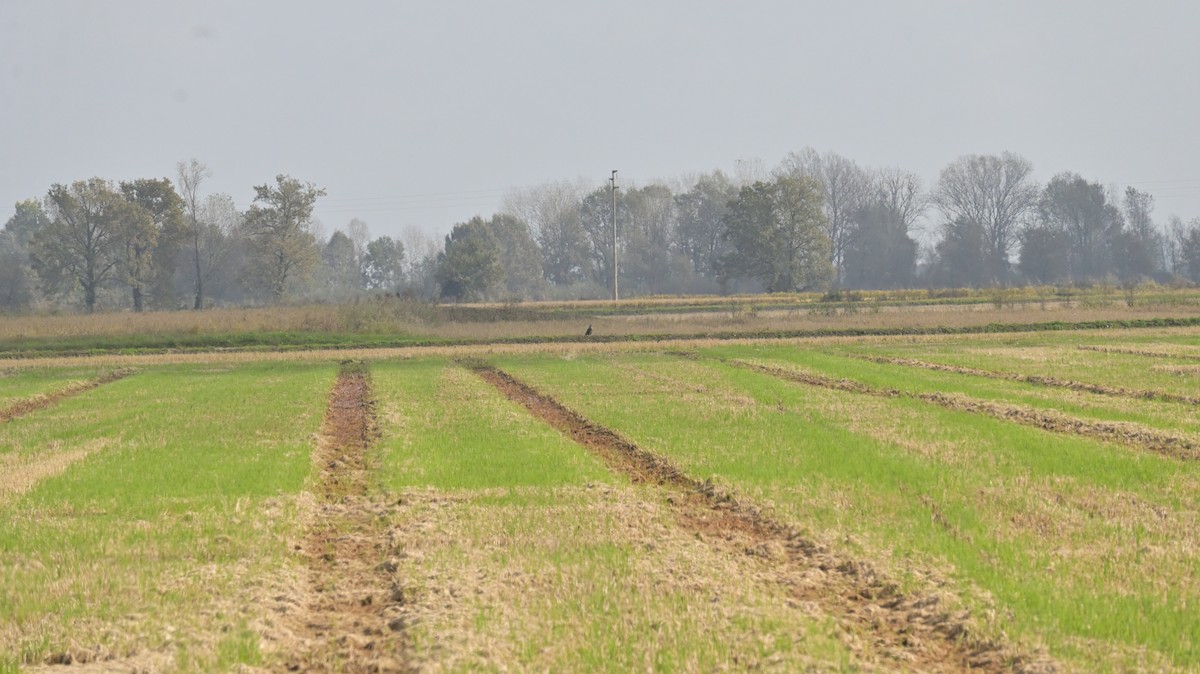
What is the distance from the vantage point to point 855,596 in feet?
25.5

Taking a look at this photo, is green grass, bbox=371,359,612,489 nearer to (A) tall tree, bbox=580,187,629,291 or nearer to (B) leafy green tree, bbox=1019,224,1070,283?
(A) tall tree, bbox=580,187,629,291

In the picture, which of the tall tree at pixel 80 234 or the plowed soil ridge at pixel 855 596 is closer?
the plowed soil ridge at pixel 855 596

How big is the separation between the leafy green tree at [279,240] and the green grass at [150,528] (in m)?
61.0

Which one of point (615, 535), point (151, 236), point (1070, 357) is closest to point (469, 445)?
point (615, 535)

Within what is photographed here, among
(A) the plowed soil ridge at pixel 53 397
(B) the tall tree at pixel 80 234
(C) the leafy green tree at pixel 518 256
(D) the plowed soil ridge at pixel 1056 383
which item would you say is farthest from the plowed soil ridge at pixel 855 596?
(C) the leafy green tree at pixel 518 256

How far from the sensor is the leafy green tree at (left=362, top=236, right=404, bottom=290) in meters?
128

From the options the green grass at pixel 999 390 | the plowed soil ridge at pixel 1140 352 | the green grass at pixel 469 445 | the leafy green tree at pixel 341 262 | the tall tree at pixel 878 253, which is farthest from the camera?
the leafy green tree at pixel 341 262

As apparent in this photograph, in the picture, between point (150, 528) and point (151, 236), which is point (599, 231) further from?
point (150, 528)

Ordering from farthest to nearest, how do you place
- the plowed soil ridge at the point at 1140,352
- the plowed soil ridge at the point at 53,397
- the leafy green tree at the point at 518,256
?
the leafy green tree at the point at 518,256 → the plowed soil ridge at the point at 1140,352 → the plowed soil ridge at the point at 53,397

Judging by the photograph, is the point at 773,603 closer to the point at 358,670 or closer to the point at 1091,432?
the point at 358,670

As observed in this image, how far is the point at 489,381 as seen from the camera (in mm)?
27984

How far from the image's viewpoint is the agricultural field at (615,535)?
6688 millimetres

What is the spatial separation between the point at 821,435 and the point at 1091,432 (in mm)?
4013

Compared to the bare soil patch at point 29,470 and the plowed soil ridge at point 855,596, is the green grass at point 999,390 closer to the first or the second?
the plowed soil ridge at point 855,596
